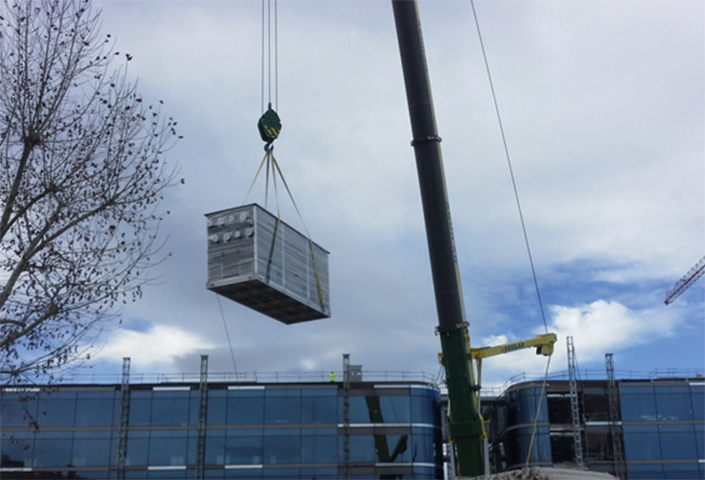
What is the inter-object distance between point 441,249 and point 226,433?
41950 mm

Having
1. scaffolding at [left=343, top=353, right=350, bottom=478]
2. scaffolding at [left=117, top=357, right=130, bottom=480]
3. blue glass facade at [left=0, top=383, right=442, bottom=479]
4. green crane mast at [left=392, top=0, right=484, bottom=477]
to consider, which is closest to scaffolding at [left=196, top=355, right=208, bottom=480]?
blue glass facade at [left=0, top=383, right=442, bottom=479]

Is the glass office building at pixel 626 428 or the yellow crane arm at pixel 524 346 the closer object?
the yellow crane arm at pixel 524 346

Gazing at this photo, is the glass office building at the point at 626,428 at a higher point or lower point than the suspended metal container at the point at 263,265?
lower

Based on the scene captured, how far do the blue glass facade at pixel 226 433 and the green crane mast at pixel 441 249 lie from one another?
1522 inches

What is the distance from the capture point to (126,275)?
17797mm

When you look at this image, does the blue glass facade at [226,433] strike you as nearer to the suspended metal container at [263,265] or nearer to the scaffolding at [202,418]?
the scaffolding at [202,418]

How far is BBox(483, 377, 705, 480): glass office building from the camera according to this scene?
61781 mm

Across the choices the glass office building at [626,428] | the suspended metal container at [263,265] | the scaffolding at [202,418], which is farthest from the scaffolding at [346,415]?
the suspended metal container at [263,265]

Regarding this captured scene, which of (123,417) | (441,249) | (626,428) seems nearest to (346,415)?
(123,417)

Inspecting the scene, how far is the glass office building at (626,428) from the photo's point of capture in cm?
6178

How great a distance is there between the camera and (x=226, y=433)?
60875 mm

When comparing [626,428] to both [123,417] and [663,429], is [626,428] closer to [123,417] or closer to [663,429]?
[663,429]

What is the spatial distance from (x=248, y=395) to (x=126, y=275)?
45690mm

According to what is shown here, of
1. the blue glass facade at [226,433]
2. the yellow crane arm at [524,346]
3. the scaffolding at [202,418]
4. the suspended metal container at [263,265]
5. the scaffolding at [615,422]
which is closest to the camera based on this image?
the suspended metal container at [263,265]
